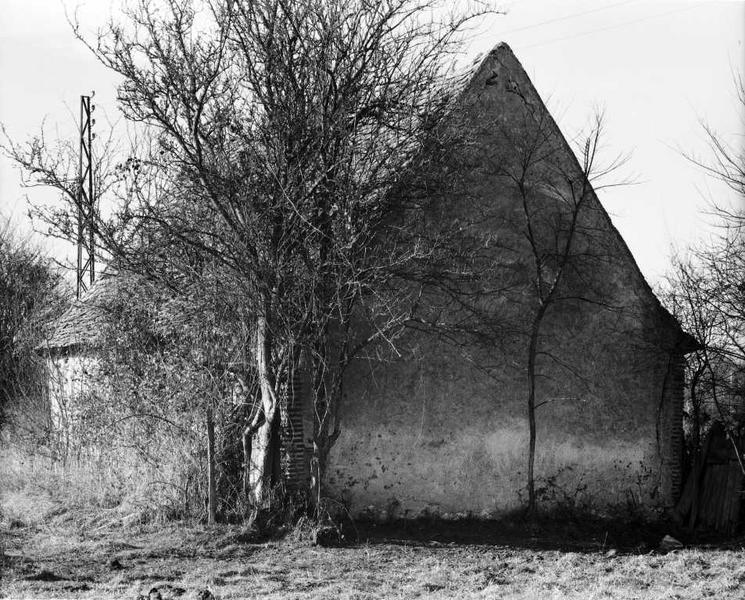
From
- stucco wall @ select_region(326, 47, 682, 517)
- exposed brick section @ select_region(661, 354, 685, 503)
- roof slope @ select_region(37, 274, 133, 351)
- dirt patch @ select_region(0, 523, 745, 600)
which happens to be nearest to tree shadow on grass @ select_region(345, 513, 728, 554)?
dirt patch @ select_region(0, 523, 745, 600)

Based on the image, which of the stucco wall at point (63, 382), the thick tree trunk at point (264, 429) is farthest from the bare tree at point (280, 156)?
the stucco wall at point (63, 382)

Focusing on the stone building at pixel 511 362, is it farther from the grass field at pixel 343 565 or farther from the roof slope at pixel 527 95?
the grass field at pixel 343 565

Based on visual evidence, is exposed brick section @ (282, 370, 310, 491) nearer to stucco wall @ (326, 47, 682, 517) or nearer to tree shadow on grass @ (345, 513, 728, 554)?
stucco wall @ (326, 47, 682, 517)

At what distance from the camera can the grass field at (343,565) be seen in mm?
8688

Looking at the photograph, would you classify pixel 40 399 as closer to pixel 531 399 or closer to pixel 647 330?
pixel 531 399

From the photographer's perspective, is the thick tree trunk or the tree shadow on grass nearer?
the thick tree trunk

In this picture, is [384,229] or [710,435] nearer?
[384,229]

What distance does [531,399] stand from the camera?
1373 cm

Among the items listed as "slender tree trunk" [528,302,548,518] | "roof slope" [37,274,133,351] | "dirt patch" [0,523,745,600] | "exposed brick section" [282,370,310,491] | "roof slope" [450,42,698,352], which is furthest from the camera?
"roof slope" [450,42,698,352]

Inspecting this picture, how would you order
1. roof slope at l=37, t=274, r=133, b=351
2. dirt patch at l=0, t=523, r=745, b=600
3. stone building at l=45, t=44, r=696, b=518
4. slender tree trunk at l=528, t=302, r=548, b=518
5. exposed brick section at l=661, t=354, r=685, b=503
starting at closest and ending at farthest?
dirt patch at l=0, t=523, r=745, b=600 < stone building at l=45, t=44, r=696, b=518 < roof slope at l=37, t=274, r=133, b=351 < slender tree trunk at l=528, t=302, r=548, b=518 < exposed brick section at l=661, t=354, r=685, b=503

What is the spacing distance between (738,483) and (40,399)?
1366cm

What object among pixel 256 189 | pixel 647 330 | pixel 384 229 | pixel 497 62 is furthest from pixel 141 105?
pixel 647 330

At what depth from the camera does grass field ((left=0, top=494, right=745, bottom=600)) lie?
8.69 metres

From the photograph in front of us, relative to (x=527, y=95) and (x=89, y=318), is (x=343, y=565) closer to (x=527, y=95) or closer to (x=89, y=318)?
(x=527, y=95)
